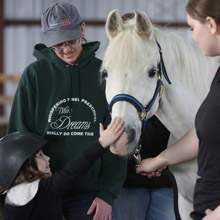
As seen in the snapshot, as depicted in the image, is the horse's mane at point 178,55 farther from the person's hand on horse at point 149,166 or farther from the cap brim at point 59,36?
the person's hand on horse at point 149,166

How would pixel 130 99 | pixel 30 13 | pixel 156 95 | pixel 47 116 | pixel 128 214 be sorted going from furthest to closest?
pixel 30 13 < pixel 128 214 < pixel 47 116 < pixel 156 95 < pixel 130 99

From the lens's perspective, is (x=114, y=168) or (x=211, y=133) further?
(x=114, y=168)

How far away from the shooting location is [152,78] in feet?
5.42

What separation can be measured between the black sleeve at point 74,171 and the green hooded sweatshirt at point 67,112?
156 mm

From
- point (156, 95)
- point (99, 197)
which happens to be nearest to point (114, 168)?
point (99, 197)

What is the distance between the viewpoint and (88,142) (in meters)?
1.82

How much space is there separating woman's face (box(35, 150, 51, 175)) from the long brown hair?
2.92 feet

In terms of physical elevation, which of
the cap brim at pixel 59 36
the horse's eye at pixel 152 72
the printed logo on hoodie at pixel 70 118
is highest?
the cap brim at pixel 59 36

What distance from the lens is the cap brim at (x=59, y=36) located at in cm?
173

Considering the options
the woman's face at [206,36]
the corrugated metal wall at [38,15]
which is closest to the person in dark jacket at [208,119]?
the woman's face at [206,36]

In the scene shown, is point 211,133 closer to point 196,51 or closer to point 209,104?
point 209,104

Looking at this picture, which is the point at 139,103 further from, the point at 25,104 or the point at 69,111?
the point at 25,104

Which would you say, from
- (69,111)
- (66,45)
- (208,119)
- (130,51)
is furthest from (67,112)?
(208,119)

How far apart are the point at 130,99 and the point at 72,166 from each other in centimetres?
38
